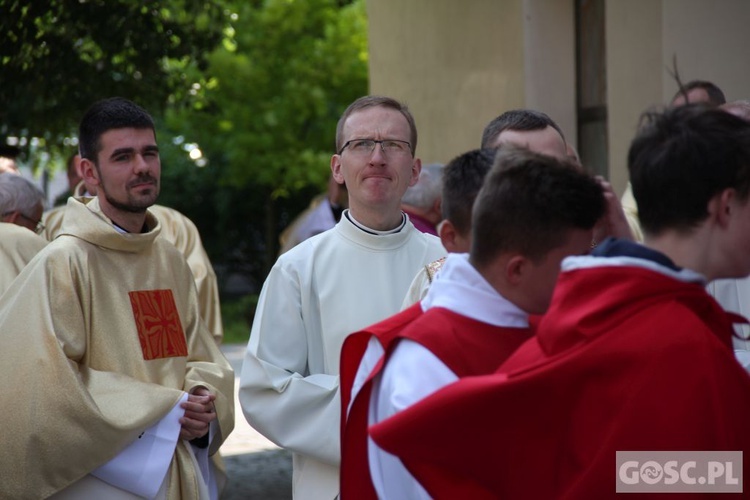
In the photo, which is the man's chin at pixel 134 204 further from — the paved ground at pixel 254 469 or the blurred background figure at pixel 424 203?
the paved ground at pixel 254 469

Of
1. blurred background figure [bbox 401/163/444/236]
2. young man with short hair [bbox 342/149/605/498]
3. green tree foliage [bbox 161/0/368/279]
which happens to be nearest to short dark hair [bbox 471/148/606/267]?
young man with short hair [bbox 342/149/605/498]

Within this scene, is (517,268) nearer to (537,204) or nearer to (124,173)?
(537,204)

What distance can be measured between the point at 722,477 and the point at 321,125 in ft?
57.7

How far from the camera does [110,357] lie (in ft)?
14.9

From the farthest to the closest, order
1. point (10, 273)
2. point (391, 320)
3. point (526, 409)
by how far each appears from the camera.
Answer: point (10, 273), point (391, 320), point (526, 409)

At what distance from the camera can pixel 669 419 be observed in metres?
2.12

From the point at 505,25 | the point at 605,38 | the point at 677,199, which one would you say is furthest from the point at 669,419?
the point at 505,25

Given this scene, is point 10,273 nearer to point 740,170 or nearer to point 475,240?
point 475,240

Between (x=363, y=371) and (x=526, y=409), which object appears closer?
(x=526, y=409)

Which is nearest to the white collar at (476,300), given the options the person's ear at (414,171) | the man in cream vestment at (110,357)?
the person's ear at (414,171)

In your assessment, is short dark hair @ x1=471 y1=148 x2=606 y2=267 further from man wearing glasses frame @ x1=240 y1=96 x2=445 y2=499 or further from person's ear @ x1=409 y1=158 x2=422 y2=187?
person's ear @ x1=409 y1=158 x2=422 y2=187

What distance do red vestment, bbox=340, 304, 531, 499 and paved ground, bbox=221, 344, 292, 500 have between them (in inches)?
221

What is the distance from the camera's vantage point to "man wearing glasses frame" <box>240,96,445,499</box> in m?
4.05

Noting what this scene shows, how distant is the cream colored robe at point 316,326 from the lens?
159 inches
